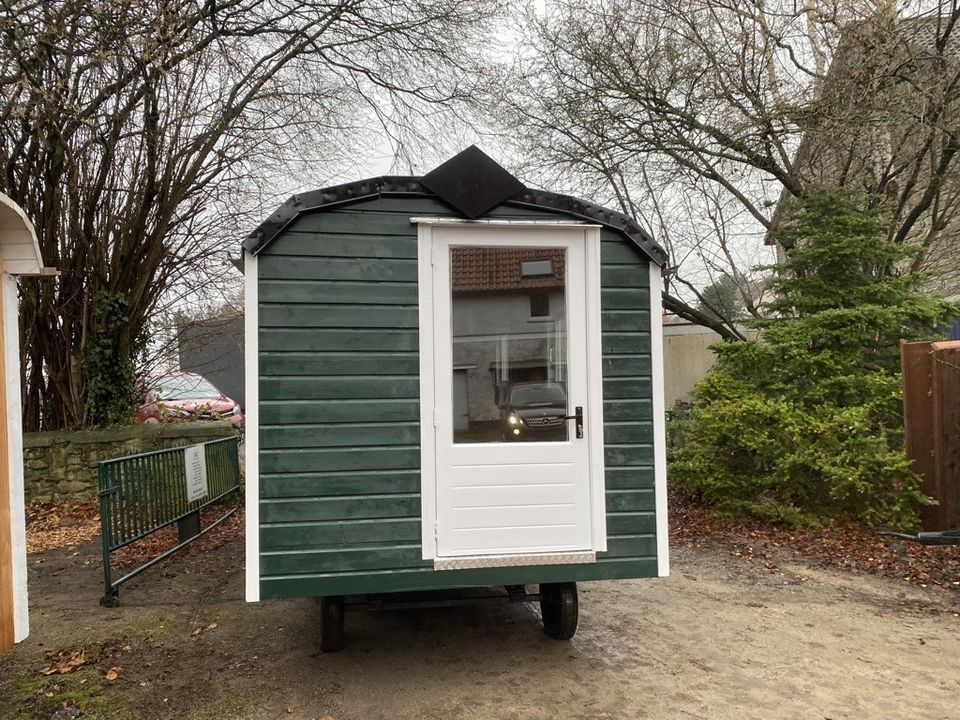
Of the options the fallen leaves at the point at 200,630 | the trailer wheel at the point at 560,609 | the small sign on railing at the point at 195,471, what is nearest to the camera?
the trailer wheel at the point at 560,609

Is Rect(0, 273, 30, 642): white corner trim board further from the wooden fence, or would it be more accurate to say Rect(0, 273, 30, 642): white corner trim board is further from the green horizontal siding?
the wooden fence

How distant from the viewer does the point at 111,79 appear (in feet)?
25.0

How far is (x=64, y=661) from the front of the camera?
3.86 metres

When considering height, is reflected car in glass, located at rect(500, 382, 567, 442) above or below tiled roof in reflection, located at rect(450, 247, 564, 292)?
below

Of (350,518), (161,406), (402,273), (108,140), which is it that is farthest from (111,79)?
(350,518)

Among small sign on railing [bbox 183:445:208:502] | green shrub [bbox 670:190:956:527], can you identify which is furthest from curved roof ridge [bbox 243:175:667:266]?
green shrub [bbox 670:190:956:527]

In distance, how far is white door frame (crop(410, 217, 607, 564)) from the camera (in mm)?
3500

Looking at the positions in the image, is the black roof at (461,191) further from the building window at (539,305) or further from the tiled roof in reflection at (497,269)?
the building window at (539,305)

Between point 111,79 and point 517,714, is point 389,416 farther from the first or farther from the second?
point 111,79

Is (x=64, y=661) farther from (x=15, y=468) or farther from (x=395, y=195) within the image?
(x=395, y=195)

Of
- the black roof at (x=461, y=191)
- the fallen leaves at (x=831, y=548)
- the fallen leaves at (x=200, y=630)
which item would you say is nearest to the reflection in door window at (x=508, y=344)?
the black roof at (x=461, y=191)

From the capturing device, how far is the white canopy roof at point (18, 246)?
2.94 meters

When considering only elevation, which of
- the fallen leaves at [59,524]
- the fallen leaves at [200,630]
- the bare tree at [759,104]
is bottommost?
the fallen leaves at [200,630]

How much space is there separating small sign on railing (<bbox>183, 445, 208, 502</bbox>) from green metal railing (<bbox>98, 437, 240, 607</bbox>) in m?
0.03
